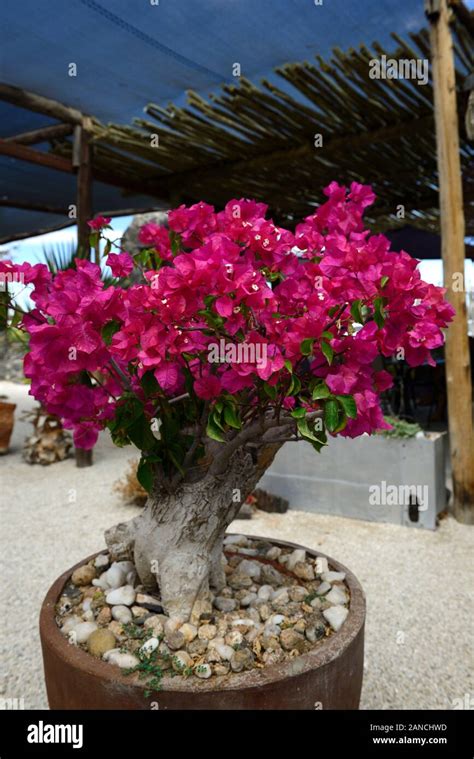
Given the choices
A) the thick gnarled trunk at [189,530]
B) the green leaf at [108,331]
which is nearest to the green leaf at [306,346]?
the green leaf at [108,331]

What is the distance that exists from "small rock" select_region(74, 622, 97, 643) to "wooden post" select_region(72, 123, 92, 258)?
174 inches

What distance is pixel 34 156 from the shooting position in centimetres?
521

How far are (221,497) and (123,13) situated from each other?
137 inches

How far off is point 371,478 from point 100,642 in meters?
2.66

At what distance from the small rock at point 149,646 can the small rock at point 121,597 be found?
0.22m

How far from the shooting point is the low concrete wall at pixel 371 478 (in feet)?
11.9

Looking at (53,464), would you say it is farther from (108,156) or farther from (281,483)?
(108,156)

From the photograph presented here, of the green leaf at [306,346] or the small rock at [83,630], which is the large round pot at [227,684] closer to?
the small rock at [83,630]

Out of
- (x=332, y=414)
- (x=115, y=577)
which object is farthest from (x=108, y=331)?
(x=115, y=577)

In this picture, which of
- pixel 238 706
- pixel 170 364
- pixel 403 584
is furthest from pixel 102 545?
pixel 170 364

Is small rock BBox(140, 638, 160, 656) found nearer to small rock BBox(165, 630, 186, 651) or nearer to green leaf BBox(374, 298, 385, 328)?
small rock BBox(165, 630, 186, 651)

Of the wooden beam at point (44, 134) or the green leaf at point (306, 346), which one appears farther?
the wooden beam at point (44, 134)

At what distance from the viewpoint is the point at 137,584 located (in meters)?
1.77

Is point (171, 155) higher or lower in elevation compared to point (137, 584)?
higher
